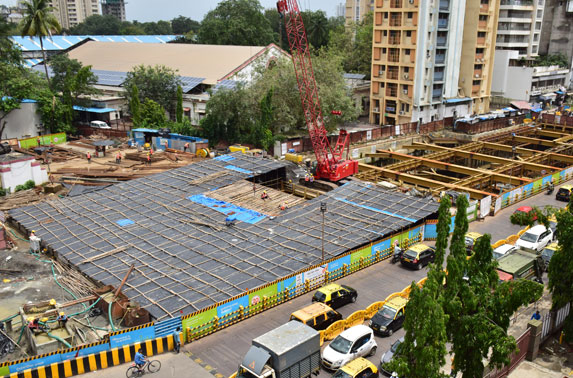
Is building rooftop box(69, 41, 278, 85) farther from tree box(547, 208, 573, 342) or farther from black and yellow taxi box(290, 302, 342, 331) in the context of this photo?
tree box(547, 208, 573, 342)

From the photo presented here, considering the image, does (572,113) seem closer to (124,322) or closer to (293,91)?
(293,91)

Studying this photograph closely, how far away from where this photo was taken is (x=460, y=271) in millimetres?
19000

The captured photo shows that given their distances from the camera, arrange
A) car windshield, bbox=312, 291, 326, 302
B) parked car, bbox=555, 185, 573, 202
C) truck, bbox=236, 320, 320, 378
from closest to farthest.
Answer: truck, bbox=236, 320, 320, 378 < car windshield, bbox=312, 291, 326, 302 < parked car, bbox=555, 185, 573, 202

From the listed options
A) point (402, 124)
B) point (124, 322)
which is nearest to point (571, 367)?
point (124, 322)

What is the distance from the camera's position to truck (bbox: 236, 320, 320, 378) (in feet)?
71.6

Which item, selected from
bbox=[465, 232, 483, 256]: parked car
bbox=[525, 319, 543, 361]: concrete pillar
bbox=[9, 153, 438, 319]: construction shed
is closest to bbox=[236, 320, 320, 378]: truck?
bbox=[9, 153, 438, 319]: construction shed

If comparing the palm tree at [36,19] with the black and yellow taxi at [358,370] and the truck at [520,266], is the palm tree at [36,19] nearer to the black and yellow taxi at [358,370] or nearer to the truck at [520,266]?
the truck at [520,266]

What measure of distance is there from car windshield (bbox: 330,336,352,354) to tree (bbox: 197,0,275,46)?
105039mm

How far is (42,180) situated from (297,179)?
2661 centimetres

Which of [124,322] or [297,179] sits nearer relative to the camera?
[124,322]

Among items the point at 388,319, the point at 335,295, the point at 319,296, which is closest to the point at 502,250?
the point at 388,319

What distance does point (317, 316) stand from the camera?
2653cm

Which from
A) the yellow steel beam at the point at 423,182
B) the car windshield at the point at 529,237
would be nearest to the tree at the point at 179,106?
the yellow steel beam at the point at 423,182

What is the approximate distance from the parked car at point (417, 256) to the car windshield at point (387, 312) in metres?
7.40
